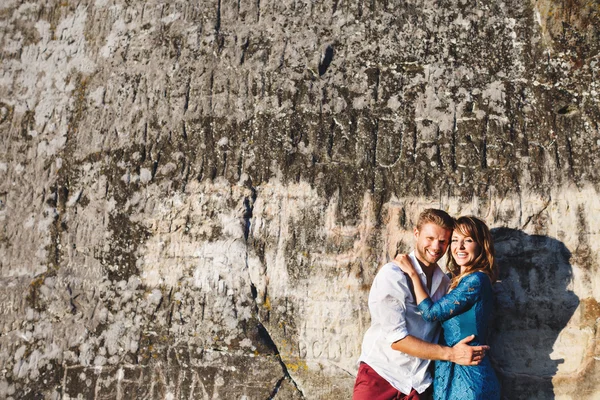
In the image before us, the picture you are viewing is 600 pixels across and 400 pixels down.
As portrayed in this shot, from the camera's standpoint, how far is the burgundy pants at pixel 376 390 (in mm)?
2672

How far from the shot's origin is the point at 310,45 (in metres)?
3.49

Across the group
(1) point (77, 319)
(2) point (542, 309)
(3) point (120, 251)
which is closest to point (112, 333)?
(1) point (77, 319)

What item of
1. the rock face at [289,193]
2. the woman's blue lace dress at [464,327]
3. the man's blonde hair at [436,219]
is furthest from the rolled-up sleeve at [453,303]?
the rock face at [289,193]

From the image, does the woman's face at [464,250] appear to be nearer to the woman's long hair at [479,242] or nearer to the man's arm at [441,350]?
the woman's long hair at [479,242]

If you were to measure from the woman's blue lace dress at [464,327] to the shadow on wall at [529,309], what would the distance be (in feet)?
1.44

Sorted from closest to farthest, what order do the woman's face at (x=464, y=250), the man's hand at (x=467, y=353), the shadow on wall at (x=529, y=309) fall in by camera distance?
the man's hand at (x=467, y=353)
the woman's face at (x=464, y=250)
the shadow on wall at (x=529, y=309)

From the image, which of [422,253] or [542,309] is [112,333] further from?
[542,309]

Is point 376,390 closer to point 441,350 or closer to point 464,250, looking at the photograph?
point 441,350

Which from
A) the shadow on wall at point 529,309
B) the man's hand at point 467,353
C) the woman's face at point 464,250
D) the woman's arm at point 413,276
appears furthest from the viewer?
the shadow on wall at point 529,309

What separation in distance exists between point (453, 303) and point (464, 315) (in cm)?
9

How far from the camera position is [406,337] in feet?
8.58

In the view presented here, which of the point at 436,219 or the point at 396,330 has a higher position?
the point at 436,219

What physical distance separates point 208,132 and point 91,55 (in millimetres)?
1011

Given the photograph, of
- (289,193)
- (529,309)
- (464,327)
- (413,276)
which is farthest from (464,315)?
(289,193)
